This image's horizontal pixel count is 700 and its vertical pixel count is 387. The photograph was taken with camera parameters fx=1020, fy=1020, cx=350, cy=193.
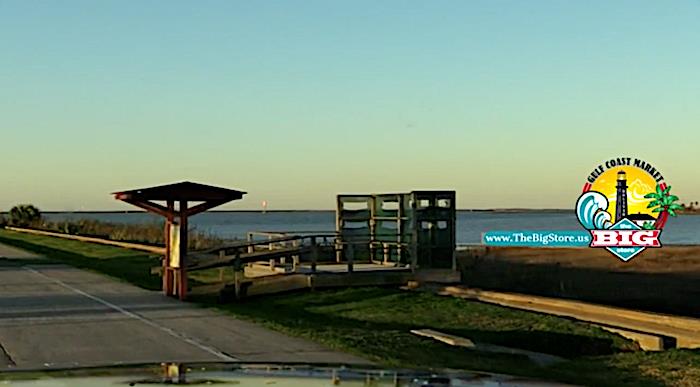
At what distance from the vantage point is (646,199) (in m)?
35.3

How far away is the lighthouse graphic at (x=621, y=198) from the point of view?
34.1m

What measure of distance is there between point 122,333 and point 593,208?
23.4 meters

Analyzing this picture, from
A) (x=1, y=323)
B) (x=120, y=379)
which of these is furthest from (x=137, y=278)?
(x=120, y=379)

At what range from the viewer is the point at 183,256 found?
22.8m

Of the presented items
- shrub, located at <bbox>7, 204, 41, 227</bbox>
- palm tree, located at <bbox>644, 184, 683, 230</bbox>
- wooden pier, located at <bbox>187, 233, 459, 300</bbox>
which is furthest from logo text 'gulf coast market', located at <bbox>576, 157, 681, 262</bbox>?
shrub, located at <bbox>7, 204, 41, 227</bbox>

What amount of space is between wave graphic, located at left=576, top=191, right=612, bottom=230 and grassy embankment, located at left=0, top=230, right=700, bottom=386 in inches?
564

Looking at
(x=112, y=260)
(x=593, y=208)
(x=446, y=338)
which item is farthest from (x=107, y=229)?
(x=446, y=338)

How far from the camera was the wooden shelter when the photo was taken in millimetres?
22219

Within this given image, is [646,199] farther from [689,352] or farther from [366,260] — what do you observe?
[689,352]

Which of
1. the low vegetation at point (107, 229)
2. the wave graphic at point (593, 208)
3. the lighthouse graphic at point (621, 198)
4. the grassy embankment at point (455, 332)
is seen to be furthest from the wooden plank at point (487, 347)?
the low vegetation at point (107, 229)

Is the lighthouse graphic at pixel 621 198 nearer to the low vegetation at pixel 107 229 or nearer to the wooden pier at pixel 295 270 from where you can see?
the wooden pier at pixel 295 270

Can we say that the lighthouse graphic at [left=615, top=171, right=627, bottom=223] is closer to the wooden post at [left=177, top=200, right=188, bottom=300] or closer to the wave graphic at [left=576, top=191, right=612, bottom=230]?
the wave graphic at [left=576, top=191, right=612, bottom=230]

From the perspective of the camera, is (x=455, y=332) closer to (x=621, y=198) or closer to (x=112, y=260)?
(x=621, y=198)

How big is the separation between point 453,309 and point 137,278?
41.2 ft
